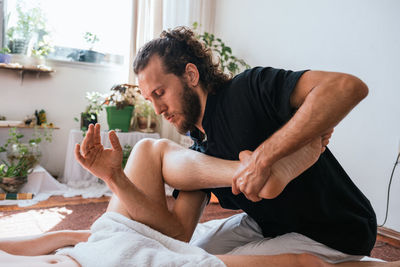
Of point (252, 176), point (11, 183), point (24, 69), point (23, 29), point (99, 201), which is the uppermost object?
point (23, 29)

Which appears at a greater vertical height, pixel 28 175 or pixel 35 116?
pixel 35 116

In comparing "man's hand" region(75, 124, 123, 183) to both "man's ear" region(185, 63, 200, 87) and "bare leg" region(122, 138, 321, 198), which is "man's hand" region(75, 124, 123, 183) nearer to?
"bare leg" region(122, 138, 321, 198)

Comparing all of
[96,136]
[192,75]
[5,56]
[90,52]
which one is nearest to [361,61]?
[192,75]

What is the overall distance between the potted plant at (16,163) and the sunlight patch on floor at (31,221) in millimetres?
390

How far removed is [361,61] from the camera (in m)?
2.02

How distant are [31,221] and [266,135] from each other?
5.54 ft

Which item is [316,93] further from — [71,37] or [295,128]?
[71,37]

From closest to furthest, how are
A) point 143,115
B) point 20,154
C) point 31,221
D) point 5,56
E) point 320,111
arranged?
point 320,111
point 31,221
point 20,154
point 5,56
point 143,115

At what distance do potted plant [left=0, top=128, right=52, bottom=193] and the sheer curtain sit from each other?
114 centimetres

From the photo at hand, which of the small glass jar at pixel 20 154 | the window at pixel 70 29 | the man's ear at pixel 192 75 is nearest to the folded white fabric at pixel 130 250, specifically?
the man's ear at pixel 192 75

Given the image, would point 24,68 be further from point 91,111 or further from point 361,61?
point 361,61

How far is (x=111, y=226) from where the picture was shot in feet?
3.19

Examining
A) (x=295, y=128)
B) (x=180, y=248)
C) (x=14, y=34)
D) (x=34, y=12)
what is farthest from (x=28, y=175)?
(x=295, y=128)

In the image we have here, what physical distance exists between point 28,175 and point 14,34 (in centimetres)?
137
